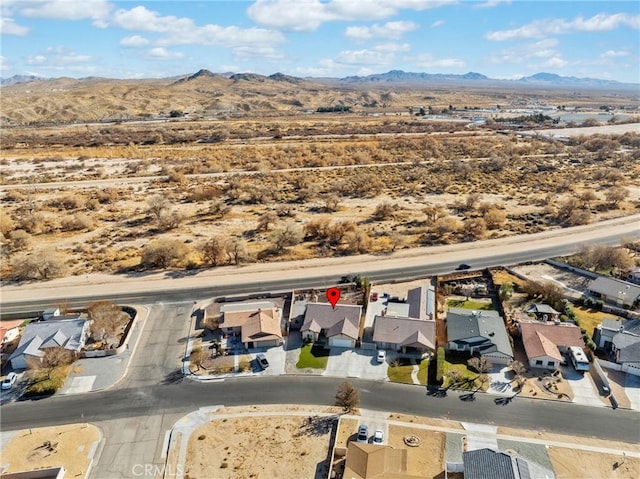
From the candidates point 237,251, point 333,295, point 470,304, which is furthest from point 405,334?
point 237,251

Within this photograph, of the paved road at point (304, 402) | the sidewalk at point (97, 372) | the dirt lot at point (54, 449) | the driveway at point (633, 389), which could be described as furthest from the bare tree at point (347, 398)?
the driveway at point (633, 389)

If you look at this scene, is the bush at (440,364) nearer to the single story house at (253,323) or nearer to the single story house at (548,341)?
the single story house at (548,341)

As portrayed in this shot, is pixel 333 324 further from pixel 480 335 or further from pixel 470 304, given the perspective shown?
pixel 470 304

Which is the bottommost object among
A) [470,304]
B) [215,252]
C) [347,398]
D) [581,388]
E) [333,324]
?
[581,388]

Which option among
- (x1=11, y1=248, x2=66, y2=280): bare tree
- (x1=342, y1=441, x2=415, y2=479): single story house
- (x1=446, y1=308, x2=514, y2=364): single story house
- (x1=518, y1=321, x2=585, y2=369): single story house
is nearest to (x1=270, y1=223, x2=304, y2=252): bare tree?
(x1=446, y1=308, x2=514, y2=364): single story house

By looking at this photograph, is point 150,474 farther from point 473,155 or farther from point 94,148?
point 94,148

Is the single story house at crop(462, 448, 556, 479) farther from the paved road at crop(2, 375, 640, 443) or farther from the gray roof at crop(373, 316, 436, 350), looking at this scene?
the gray roof at crop(373, 316, 436, 350)
